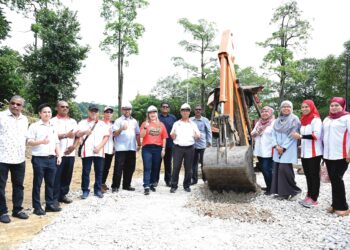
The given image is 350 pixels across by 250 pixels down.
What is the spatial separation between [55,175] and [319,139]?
13.1ft

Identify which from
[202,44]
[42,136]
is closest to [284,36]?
[202,44]

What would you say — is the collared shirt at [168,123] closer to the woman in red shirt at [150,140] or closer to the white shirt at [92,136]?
the woman in red shirt at [150,140]

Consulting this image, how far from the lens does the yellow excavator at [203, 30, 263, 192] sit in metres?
5.73

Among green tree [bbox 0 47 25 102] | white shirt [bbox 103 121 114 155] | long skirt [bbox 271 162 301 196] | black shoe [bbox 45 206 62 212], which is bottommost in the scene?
black shoe [bbox 45 206 62 212]

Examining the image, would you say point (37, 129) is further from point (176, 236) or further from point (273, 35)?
point (273, 35)

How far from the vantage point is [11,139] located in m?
4.84

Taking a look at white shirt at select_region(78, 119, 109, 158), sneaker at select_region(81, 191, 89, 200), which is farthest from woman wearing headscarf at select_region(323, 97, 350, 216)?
sneaker at select_region(81, 191, 89, 200)

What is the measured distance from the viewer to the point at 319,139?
534 centimetres

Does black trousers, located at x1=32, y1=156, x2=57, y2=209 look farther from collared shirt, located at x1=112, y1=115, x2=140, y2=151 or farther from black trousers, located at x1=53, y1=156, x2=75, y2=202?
collared shirt, located at x1=112, y1=115, x2=140, y2=151

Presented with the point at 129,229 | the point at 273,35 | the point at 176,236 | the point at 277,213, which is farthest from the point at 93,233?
the point at 273,35

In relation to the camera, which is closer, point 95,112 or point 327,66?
point 95,112

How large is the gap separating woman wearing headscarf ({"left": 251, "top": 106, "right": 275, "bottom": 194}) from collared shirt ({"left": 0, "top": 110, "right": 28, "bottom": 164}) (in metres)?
3.96

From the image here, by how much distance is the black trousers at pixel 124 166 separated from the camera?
679 centimetres

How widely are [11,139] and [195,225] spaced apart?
2.65m
